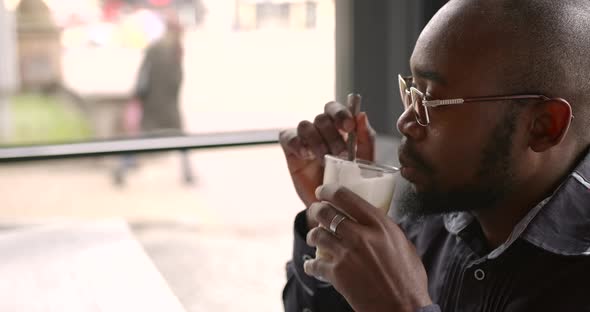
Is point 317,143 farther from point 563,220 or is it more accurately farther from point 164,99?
point 164,99

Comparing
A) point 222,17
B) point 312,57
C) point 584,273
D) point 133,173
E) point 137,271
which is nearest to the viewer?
point 584,273

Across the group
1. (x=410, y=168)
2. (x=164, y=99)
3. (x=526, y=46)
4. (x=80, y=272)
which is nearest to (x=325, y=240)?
(x=410, y=168)

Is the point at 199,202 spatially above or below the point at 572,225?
below

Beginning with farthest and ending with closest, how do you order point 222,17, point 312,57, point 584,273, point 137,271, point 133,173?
1. point 133,173
2. point 222,17
3. point 312,57
4. point 137,271
5. point 584,273

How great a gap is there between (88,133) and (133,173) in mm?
921

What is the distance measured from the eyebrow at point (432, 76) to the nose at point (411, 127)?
56mm

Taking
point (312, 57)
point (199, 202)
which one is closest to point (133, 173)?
point (199, 202)

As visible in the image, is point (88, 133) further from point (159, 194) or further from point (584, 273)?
point (584, 273)

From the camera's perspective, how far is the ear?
42.6 inches

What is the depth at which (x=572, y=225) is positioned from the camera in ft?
3.53

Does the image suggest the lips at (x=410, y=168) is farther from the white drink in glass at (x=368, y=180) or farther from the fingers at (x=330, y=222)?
the fingers at (x=330, y=222)

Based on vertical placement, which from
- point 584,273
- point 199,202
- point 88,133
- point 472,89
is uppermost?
point 472,89

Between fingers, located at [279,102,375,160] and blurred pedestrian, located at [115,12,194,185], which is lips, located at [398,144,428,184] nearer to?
fingers, located at [279,102,375,160]

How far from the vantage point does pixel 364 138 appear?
1485 millimetres
